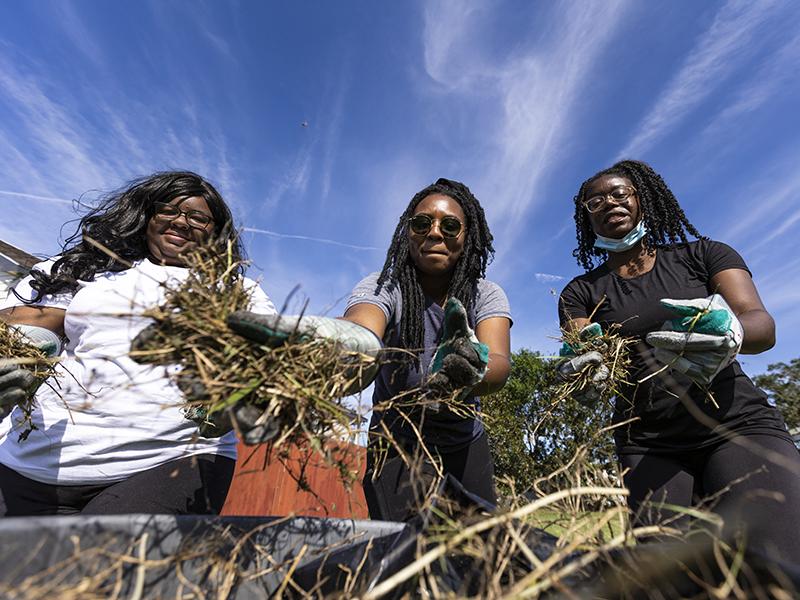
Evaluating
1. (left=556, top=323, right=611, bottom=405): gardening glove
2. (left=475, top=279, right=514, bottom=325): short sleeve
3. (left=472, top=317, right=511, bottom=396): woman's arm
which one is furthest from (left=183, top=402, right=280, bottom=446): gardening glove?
(left=556, top=323, right=611, bottom=405): gardening glove

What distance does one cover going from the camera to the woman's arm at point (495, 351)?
7.33 ft

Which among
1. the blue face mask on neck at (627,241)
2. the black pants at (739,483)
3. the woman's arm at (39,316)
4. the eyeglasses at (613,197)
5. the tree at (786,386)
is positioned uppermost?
the tree at (786,386)

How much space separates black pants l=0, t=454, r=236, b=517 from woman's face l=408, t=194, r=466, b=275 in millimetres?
1425

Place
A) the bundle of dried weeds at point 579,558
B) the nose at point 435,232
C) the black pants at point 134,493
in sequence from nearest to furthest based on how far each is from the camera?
the bundle of dried weeds at point 579,558 → the black pants at point 134,493 → the nose at point 435,232

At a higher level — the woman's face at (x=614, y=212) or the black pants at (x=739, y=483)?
the woman's face at (x=614, y=212)

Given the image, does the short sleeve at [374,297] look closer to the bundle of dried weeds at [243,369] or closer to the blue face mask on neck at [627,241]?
the bundle of dried weeds at [243,369]

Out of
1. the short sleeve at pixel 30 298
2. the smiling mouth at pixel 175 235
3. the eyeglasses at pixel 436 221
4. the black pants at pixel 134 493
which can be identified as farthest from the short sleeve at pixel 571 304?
the short sleeve at pixel 30 298

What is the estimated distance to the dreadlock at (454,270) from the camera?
2500 mm

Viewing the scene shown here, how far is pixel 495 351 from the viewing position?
233 cm

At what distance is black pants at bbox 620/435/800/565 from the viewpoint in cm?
173

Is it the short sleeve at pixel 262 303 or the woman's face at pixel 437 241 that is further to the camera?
the woman's face at pixel 437 241

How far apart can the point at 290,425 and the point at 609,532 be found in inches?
31.6

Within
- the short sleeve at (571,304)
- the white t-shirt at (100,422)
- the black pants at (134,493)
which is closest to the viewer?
the black pants at (134,493)

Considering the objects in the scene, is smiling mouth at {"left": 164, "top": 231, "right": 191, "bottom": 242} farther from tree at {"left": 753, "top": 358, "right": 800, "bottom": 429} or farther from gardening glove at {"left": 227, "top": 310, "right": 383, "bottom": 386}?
tree at {"left": 753, "top": 358, "right": 800, "bottom": 429}
